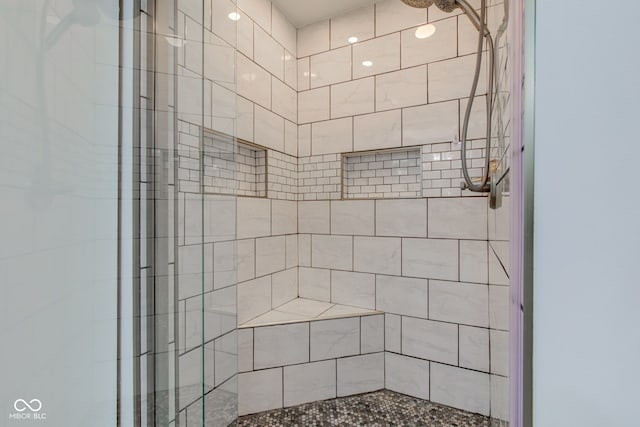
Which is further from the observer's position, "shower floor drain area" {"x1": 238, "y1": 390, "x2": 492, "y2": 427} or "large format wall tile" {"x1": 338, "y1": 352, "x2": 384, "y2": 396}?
"large format wall tile" {"x1": 338, "y1": 352, "x2": 384, "y2": 396}

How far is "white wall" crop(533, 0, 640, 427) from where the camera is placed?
286 mm

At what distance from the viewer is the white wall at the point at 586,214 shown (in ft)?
0.94

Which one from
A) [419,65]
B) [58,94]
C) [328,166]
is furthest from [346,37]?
[58,94]

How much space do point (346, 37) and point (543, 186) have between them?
6.74 feet

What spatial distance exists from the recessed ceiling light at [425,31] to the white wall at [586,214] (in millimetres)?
1705

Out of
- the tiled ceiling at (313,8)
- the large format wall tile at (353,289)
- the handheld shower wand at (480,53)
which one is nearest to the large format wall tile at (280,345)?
the large format wall tile at (353,289)

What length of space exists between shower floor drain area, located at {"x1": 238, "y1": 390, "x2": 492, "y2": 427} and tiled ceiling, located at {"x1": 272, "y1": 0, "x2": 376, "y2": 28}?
101 inches

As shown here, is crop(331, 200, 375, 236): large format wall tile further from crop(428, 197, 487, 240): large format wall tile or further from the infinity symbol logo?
the infinity symbol logo

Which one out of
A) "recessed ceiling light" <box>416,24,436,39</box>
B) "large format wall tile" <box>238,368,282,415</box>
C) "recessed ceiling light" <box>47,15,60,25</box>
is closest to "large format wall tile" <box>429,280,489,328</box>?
"large format wall tile" <box>238,368,282,415</box>

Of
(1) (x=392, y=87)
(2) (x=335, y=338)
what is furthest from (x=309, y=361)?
(1) (x=392, y=87)

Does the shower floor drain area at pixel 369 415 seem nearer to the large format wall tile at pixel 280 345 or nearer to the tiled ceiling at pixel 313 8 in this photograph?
the large format wall tile at pixel 280 345

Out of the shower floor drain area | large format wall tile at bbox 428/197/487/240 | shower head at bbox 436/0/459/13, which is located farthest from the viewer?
large format wall tile at bbox 428/197/487/240

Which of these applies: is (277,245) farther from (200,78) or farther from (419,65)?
(419,65)

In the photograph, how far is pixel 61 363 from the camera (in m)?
0.55
